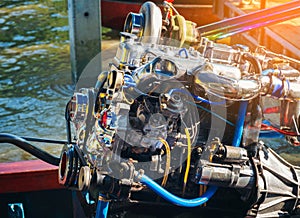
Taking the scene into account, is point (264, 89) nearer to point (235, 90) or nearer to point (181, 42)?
point (235, 90)

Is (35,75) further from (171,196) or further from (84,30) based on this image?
(171,196)

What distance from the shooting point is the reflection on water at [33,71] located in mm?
4500

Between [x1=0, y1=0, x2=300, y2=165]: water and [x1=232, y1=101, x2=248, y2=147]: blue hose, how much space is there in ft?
7.10

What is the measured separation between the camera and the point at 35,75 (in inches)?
221

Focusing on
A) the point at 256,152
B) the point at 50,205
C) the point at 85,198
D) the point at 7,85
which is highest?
the point at 256,152

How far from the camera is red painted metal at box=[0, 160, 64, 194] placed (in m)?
2.55

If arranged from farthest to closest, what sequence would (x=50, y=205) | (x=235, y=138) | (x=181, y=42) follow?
(x=50, y=205) → (x=181, y=42) → (x=235, y=138)

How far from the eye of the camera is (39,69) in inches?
227

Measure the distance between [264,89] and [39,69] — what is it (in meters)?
4.29

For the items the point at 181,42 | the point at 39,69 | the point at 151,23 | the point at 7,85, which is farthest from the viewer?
the point at 39,69

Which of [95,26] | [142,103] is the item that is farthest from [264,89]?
[95,26]

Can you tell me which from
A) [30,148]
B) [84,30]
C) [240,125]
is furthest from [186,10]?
[240,125]

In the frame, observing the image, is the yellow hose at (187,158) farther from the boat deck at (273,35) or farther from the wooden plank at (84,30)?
the wooden plank at (84,30)

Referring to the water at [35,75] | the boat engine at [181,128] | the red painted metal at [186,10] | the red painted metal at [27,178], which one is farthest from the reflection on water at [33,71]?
the boat engine at [181,128]
